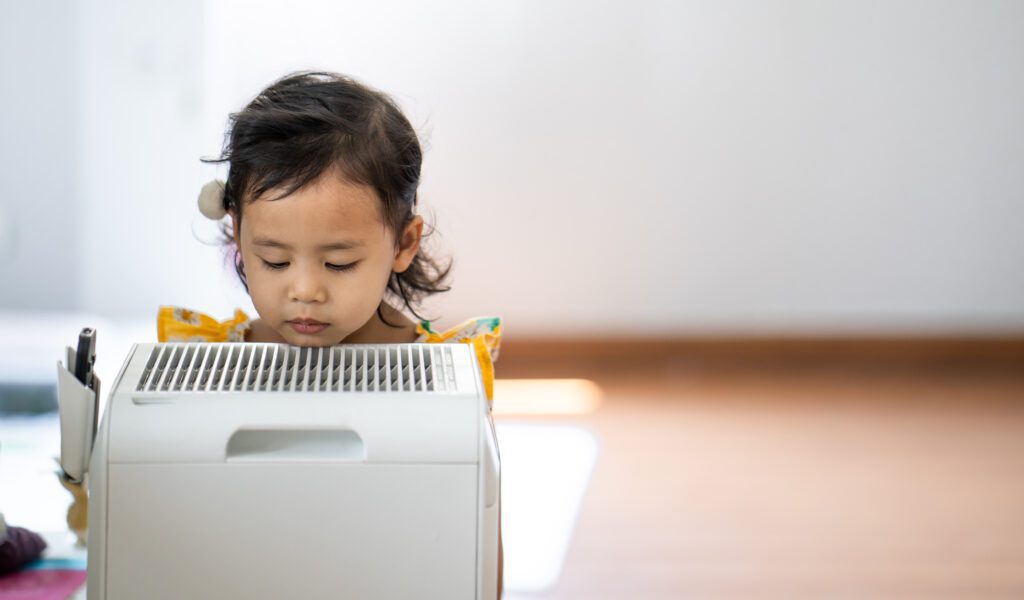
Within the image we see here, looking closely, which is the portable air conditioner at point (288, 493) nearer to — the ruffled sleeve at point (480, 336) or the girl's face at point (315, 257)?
the girl's face at point (315, 257)

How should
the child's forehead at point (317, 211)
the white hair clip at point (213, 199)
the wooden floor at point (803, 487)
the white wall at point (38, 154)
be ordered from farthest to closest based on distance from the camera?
1. the white wall at point (38, 154)
2. the wooden floor at point (803, 487)
3. the white hair clip at point (213, 199)
4. the child's forehead at point (317, 211)

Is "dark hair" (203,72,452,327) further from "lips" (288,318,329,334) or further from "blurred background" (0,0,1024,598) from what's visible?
"blurred background" (0,0,1024,598)

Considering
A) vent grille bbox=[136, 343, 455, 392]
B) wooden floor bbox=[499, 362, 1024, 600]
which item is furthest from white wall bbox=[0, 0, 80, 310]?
vent grille bbox=[136, 343, 455, 392]

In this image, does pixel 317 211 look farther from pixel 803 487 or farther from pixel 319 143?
pixel 803 487

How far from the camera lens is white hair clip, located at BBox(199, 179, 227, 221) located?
1038 mm

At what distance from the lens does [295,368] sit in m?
0.83

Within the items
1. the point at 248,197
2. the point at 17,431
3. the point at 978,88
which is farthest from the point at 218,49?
the point at 978,88

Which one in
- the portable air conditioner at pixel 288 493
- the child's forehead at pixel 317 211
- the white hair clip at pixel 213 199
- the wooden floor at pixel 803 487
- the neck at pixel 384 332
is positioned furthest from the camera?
the wooden floor at pixel 803 487

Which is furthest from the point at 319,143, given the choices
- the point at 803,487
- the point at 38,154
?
the point at 38,154

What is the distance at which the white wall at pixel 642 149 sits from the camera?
7.82 ft

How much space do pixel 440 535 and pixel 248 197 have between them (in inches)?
14.5

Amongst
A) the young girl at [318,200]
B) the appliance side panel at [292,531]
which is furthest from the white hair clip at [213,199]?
the appliance side panel at [292,531]

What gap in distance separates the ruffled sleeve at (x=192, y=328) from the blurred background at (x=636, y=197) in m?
0.96

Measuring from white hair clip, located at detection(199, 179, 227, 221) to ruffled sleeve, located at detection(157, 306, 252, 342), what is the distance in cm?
13
